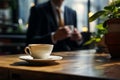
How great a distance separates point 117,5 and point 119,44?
0.22 metres

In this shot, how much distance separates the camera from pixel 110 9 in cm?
150

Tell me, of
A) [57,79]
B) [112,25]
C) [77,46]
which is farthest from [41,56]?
[77,46]

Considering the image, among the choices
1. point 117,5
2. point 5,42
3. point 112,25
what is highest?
point 117,5

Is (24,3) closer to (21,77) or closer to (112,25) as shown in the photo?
(112,25)

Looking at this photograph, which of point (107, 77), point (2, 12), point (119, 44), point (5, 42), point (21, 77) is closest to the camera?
point (107, 77)

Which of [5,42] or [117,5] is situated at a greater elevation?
[117,5]

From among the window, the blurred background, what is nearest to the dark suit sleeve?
the blurred background

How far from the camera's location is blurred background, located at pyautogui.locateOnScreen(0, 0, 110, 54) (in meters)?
4.43

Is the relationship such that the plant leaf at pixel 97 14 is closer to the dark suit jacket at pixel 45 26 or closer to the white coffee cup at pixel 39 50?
the white coffee cup at pixel 39 50

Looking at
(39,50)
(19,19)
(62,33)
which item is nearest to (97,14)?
(39,50)

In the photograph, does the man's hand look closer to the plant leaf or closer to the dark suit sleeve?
the dark suit sleeve

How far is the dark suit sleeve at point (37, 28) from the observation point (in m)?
2.64

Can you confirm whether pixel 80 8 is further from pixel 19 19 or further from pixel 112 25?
pixel 112 25

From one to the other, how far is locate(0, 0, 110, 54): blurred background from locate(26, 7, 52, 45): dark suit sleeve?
157cm
